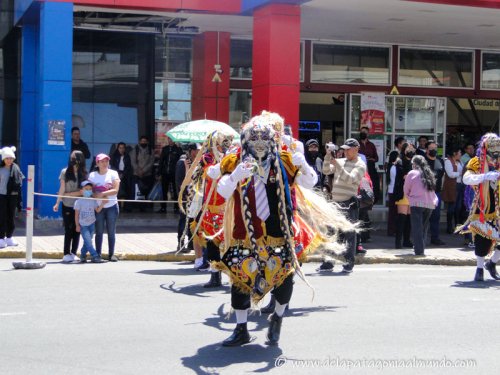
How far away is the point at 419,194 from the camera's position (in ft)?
45.6

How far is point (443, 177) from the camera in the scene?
56.3 ft

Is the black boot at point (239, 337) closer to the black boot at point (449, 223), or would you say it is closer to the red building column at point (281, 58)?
the red building column at point (281, 58)

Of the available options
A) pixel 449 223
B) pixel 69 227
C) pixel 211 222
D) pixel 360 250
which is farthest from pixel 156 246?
pixel 449 223

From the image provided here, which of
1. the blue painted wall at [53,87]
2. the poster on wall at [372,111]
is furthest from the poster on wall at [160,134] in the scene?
the poster on wall at [372,111]

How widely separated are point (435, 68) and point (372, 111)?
228 centimetres

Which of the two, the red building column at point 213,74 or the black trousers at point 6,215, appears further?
the red building column at point 213,74

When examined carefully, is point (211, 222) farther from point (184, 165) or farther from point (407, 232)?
point (407, 232)

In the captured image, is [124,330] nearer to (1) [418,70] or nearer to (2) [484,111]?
(1) [418,70]

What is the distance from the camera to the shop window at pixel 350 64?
21656mm

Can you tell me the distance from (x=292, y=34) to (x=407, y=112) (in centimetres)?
596

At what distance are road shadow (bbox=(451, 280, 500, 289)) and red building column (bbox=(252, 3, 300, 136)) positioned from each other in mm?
6660

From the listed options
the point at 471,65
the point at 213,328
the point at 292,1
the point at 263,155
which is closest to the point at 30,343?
the point at 213,328

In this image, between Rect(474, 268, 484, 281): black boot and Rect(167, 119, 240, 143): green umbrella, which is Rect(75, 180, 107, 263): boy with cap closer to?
Rect(167, 119, 240, 143): green umbrella

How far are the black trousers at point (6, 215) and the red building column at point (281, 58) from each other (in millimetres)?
5538
